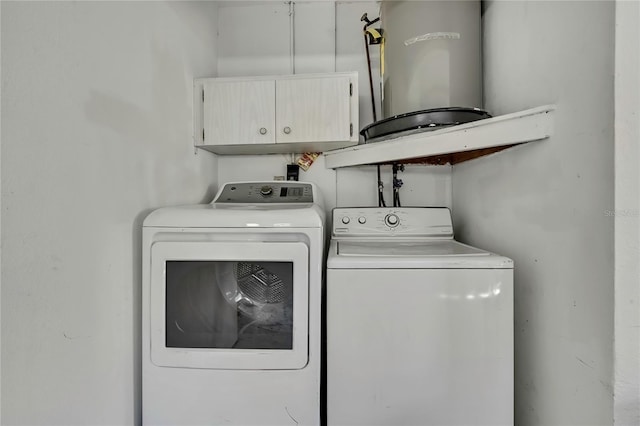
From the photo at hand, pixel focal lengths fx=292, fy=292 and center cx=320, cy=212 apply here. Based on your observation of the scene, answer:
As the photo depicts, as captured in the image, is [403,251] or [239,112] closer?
[403,251]

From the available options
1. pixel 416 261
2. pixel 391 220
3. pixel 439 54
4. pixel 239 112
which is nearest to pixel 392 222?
pixel 391 220

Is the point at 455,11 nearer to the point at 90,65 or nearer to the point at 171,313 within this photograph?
the point at 90,65

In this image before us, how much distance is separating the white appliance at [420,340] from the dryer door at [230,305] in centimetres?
14

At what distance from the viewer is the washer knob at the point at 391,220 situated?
159cm

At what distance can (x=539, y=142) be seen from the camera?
1.02m

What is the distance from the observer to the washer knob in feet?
5.22

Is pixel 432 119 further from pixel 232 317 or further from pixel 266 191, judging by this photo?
pixel 232 317

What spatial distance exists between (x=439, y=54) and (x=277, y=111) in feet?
2.84
